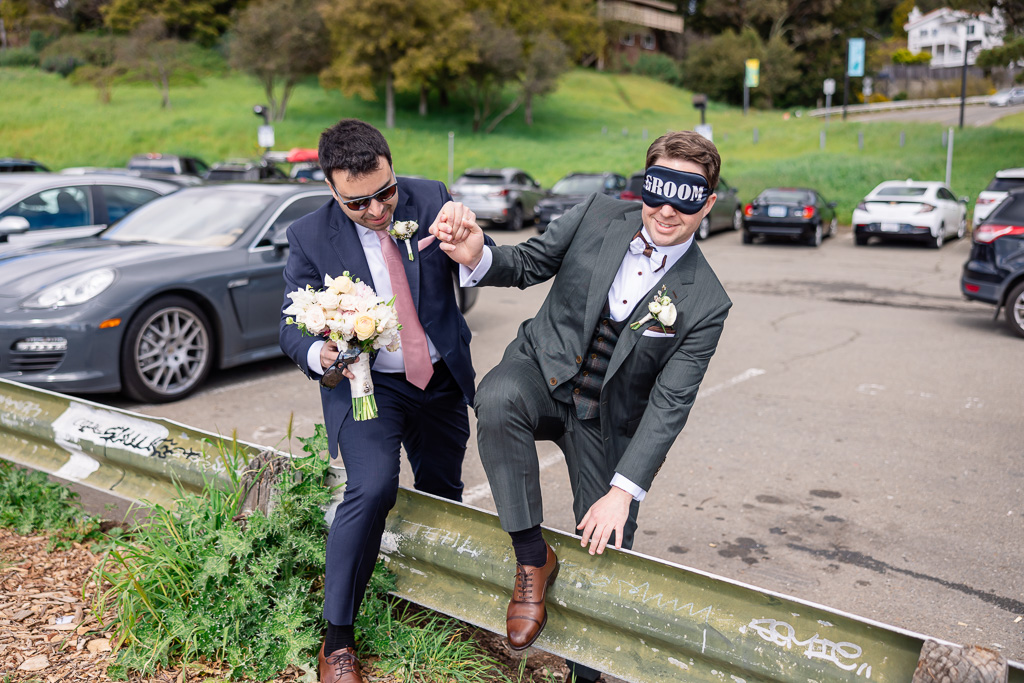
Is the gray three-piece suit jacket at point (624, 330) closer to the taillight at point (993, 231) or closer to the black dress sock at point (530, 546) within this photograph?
the black dress sock at point (530, 546)

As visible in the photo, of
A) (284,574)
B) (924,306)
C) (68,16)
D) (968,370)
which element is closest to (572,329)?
(284,574)

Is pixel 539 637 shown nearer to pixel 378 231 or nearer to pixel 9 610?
pixel 378 231

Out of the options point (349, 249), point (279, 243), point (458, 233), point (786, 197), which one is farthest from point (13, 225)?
point (786, 197)

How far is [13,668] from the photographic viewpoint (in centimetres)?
292

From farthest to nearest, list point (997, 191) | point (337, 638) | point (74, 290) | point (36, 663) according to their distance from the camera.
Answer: point (997, 191)
point (74, 290)
point (36, 663)
point (337, 638)

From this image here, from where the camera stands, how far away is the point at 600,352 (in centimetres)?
282

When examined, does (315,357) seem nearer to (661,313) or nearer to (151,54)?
(661,313)

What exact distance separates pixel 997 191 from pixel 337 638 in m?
20.1

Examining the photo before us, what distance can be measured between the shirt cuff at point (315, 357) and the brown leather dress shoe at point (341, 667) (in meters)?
0.90

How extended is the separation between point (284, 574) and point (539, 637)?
37.1 inches

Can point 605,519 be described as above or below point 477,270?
below

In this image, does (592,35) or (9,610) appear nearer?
(9,610)

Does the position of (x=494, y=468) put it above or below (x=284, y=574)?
above

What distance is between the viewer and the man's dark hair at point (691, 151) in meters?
2.64
